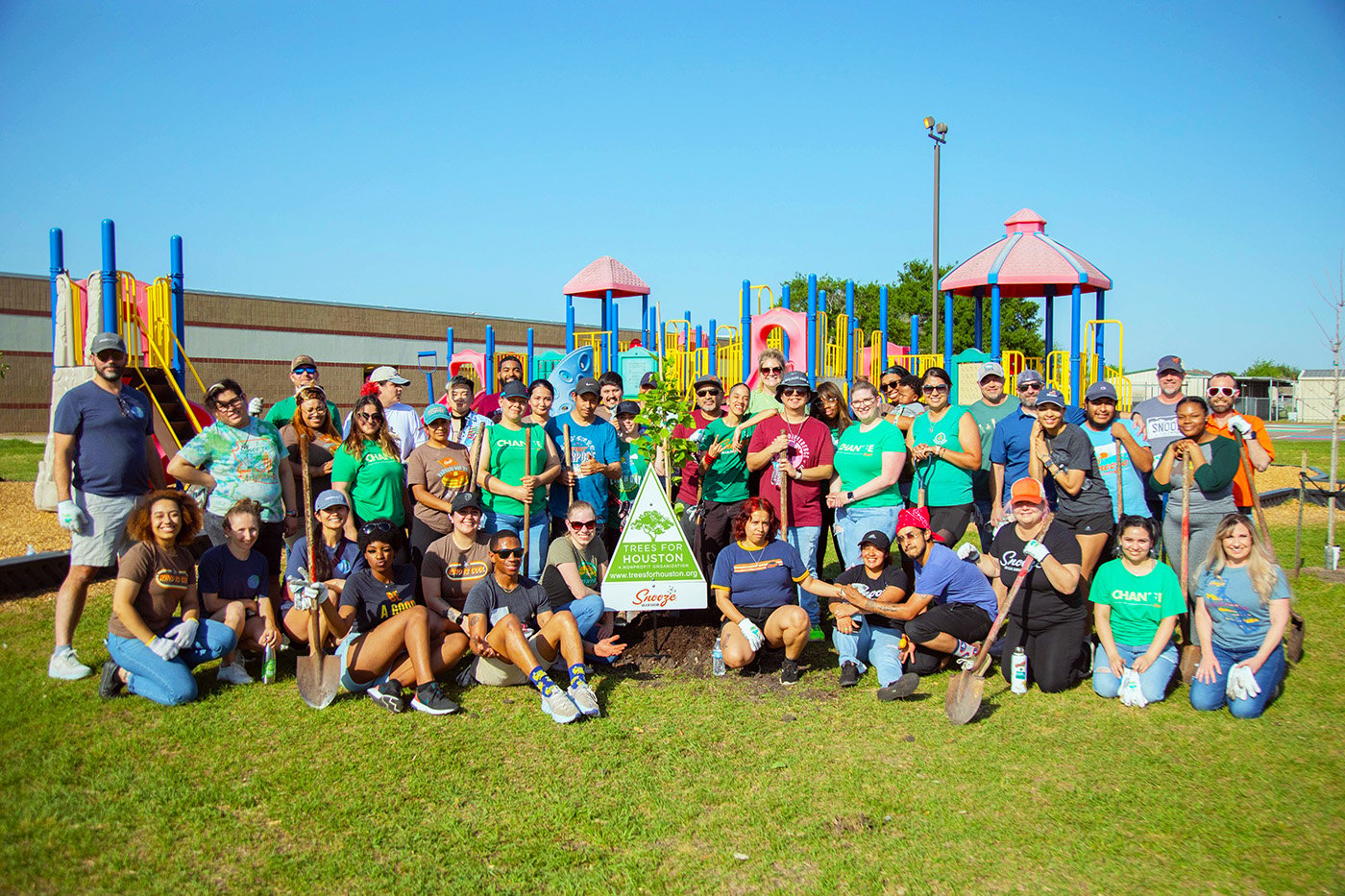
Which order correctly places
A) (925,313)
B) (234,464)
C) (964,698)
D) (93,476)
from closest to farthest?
(964,698), (93,476), (234,464), (925,313)

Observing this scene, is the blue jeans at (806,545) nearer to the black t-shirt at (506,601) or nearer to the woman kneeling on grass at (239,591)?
the black t-shirt at (506,601)

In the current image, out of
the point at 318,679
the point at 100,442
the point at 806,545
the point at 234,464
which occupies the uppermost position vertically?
the point at 100,442

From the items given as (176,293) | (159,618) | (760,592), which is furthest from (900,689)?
(176,293)

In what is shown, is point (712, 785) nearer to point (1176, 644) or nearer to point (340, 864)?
point (340, 864)

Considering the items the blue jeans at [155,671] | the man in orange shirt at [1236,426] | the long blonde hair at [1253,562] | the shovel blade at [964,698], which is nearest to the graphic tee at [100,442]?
the blue jeans at [155,671]

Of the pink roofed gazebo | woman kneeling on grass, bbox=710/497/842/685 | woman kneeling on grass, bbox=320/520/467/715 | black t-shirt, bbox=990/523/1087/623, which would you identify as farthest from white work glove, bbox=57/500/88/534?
the pink roofed gazebo

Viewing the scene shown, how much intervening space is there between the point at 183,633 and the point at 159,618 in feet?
0.84

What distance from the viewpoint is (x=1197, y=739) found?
4945mm

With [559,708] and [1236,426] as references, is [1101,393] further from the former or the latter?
[559,708]

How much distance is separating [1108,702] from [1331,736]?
110 centimetres

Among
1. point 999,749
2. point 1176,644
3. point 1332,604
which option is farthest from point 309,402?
point 1332,604

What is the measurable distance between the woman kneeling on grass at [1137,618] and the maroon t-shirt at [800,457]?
6.51ft

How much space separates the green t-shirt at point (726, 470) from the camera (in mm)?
6992

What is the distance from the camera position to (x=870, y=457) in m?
6.63
